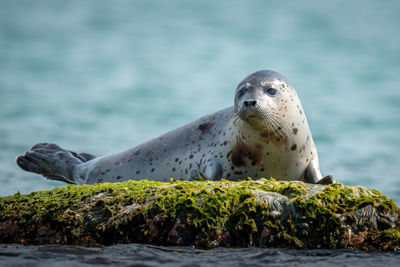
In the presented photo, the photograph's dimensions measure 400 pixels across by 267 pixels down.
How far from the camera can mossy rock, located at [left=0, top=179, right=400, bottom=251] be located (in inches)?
136

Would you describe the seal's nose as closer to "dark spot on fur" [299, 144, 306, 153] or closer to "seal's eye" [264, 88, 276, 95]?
"seal's eye" [264, 88, 276, 95]

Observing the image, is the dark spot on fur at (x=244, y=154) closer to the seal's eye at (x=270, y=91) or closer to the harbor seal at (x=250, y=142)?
the harbor seal at (x=250, y=142)

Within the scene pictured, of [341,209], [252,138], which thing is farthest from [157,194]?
[252,138]

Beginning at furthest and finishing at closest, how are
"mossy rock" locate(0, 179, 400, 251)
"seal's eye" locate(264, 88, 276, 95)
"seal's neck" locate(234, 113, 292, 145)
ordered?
"seal's eye" locate(264, 88, 276, 95) < "seal's neck" locate(234, 113, 292, 145) < "mossy rock" locate(0, 179, 400, 251)

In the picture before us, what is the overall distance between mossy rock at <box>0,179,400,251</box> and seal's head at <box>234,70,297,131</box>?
136cm

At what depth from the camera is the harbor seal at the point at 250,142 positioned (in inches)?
206

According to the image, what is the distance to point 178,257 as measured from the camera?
3.20 meters

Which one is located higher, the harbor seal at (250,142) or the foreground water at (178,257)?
the harbor seal at (250,142)

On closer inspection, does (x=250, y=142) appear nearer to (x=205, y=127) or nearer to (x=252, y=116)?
(x=252, y=116)

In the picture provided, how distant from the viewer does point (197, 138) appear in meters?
6.30

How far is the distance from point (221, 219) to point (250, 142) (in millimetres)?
1899

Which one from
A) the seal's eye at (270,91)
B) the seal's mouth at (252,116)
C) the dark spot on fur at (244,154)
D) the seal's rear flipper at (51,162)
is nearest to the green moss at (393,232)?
the seal's mouth at (252,116)

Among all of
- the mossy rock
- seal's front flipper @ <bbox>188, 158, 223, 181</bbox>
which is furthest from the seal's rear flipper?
the mossy rock

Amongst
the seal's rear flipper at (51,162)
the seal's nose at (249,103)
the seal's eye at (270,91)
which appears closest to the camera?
the seal's nose at (249,103)
